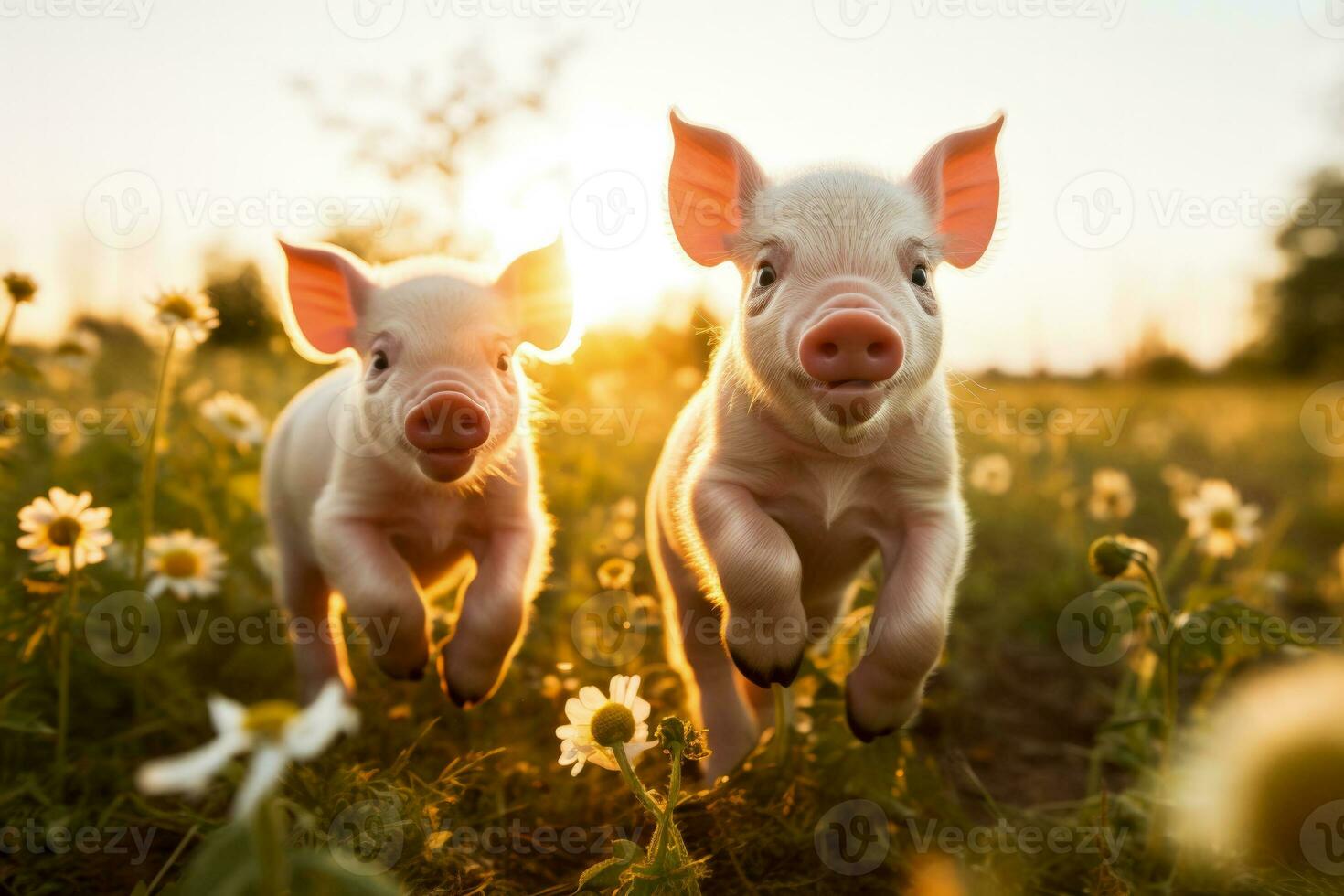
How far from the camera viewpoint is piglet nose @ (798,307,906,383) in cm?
254

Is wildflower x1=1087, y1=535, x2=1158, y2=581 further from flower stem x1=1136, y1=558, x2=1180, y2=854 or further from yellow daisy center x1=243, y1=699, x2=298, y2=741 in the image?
yellow daisy center x1=243, y1=699, x2=298, y2=741

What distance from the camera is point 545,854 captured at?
304 centimetres

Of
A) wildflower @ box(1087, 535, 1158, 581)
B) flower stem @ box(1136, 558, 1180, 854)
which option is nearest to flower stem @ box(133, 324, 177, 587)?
wildflower @ box(1087, 535, 1158, 581)

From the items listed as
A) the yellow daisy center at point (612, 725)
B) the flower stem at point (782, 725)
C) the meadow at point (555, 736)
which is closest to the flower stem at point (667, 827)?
the yellow daisy center at point (612, 725)

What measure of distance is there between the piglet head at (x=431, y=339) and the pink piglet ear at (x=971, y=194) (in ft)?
4.59

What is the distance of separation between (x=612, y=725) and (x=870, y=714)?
0.85 meters

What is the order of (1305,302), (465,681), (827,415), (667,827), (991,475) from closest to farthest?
(667,827) → (827,415) → (465,681) → (991,475) → (1305,302)

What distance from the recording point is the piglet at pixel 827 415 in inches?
108

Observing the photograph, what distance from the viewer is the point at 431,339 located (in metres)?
3.34

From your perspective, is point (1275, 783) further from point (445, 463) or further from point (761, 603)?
point (445, 463)

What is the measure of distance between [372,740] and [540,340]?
158cm

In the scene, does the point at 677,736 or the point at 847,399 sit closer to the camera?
the point at 677,736

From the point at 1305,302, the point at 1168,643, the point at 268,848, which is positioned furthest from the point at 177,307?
the point at 1305,302

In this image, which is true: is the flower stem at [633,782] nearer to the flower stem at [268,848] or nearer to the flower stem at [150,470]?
the flower stem at [268,848]
